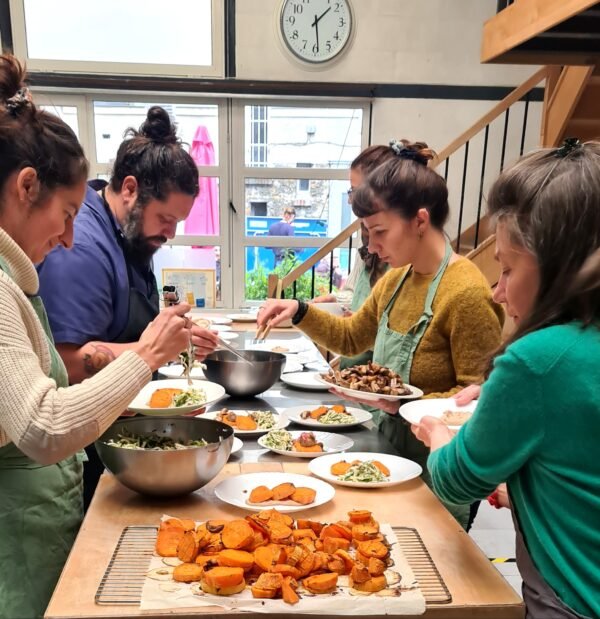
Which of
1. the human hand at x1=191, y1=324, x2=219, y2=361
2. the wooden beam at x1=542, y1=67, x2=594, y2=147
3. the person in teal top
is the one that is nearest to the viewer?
the person in teal top

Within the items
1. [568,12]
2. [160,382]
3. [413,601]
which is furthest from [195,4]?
[413,601]

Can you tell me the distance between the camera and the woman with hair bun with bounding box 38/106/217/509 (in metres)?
1.71

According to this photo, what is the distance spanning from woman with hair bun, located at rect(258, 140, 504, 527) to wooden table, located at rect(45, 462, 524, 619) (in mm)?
345

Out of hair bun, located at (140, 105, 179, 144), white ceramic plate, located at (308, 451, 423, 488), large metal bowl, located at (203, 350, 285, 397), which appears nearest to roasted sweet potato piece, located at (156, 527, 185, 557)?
white ceramic plate, located at (308, 451, 423, 488)

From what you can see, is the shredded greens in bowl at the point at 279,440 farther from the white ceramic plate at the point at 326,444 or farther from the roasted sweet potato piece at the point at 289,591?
the roasted sweet potato piece at the point at 289,591

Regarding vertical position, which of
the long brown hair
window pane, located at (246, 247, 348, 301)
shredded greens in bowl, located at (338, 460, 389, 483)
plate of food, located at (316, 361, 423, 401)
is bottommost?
window pane, located at (246, 247, 348, 301)

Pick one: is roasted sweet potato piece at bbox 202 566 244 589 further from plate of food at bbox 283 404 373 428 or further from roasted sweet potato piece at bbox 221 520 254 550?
plate of food at bbox 283 404 373 428

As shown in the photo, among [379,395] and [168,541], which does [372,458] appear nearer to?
[379,395]

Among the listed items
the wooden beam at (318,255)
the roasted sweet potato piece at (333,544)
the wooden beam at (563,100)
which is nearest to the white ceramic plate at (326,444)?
the roasted sweet potato piece at (333,544)

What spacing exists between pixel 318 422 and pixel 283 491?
1.78 ft

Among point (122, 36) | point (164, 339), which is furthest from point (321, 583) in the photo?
point (122, 36)

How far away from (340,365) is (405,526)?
1644mm

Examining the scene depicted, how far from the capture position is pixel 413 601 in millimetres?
980

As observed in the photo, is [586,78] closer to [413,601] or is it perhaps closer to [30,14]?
[413,601]
